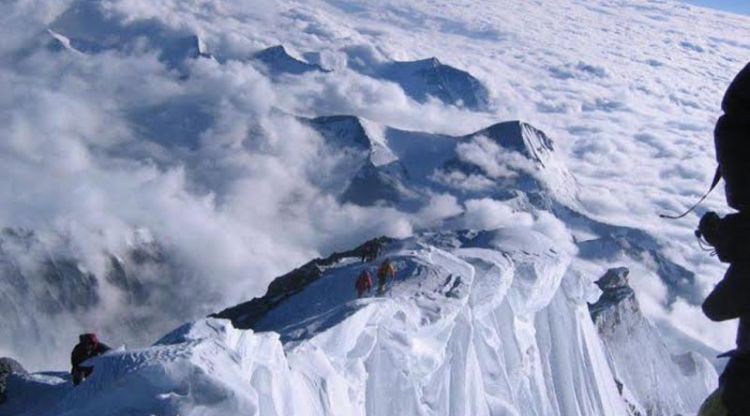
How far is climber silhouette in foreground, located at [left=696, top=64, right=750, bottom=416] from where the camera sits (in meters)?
9.64

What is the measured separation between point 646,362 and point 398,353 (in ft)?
358

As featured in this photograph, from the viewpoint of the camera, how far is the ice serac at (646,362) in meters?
128

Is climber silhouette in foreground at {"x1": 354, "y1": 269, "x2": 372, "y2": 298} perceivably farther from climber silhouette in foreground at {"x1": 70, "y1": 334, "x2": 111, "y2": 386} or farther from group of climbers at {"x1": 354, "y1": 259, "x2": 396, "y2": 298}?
climber silhouette in foreground at {"x1": 70, "y1": 334, "x2": 111, "y2": 386}

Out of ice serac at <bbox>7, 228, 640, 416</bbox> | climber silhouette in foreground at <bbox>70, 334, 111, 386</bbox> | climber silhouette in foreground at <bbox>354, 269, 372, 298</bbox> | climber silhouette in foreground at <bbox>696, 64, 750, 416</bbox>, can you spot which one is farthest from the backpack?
climber silhouette in foreground at <bbox>354, 269, 372, 298</bbox>

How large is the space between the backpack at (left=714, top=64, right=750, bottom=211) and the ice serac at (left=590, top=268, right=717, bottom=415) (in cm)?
11593

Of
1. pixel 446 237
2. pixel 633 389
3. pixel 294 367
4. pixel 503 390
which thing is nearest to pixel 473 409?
pixel 503 390

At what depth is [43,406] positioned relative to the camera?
28625mm

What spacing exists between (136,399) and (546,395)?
135ft

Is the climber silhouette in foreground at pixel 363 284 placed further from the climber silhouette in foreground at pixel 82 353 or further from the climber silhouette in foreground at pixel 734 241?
the climber silhouette in foreground at pixel 734 241

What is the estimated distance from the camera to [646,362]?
139375 millimetres

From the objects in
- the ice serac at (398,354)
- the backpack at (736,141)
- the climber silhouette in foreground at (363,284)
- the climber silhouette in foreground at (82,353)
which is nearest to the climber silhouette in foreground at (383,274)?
the climber silhouette in foreground at (363,284)

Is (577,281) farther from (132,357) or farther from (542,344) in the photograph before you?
(132,357)

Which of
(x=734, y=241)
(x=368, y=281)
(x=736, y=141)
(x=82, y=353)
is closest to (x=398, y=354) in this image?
(x=368, y=281)

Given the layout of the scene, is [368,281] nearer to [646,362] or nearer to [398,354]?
[398,354]
